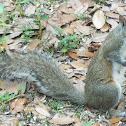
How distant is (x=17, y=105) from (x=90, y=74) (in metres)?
0.91

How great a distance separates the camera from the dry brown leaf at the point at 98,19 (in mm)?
5426

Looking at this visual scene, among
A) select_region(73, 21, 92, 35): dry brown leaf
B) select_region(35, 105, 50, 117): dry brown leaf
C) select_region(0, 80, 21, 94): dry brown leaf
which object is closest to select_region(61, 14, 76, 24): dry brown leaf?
select_region(73, 21, 92, 35): dry brown leaf

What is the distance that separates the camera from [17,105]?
4352 mm

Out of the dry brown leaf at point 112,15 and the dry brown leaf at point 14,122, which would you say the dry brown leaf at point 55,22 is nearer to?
the dry brown leaf at point 112,15

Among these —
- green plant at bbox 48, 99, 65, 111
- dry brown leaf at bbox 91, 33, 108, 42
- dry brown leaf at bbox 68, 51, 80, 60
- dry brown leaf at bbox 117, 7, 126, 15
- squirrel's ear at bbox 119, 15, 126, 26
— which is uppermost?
squirrel's ear at bbox 119, 15, 126, 26

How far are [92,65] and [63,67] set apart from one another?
677 mm

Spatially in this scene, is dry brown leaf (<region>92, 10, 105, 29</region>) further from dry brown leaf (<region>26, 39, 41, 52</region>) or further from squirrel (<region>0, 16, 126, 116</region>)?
squirrel (<region>0, 16, 126, 116</region>)

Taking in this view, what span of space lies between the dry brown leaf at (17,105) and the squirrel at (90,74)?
239mm

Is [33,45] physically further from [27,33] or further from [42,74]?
[42,74]

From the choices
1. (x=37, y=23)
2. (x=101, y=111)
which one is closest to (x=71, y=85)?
(x=101, y=111)

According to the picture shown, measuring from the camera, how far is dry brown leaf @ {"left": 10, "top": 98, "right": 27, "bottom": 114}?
430cm

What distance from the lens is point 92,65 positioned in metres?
4.35

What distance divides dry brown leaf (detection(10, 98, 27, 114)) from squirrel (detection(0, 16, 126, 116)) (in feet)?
0.78

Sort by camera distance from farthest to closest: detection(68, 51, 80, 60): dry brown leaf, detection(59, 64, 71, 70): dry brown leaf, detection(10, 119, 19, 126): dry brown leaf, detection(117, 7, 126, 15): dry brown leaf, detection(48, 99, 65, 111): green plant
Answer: detection(117, 7, 126, 15): dry brown leaf → detection(68, 51, 80, 60): dry brown leaf → detection(59, 64, 71, 70): dry brown leaf → detection(48, 99, 65, 111): green plant → detection(10, 119, 19, 126): dry brown leaf
